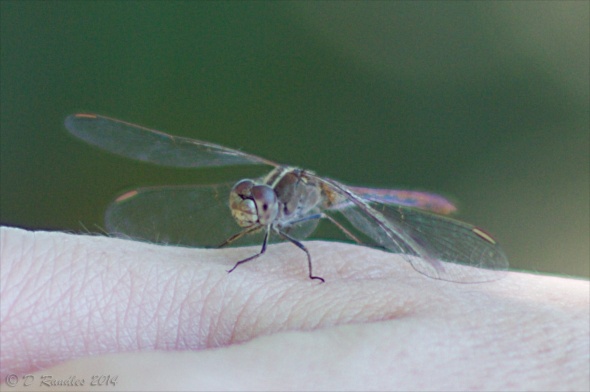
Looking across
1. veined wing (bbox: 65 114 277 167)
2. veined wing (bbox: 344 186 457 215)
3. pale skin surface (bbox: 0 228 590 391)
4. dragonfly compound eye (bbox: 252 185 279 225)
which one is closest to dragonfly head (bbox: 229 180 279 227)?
dragonfly compound eye (bbox: 252 185 279 225)

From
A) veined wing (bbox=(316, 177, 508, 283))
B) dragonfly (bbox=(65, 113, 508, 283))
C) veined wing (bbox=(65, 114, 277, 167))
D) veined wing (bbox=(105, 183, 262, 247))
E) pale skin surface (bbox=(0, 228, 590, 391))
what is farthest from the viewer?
veined wing (bbox=(65, 114, 277, 167))

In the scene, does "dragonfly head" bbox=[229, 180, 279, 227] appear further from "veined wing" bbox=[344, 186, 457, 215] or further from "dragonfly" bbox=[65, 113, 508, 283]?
"veined wing" bbox=[344, 186, 457, 215]

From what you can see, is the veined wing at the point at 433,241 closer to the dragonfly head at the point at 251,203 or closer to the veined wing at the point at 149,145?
the dragonfly head at the point at 251,203

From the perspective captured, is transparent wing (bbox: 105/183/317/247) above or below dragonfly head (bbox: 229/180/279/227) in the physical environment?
below

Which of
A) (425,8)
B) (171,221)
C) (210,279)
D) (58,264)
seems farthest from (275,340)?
(425,8)

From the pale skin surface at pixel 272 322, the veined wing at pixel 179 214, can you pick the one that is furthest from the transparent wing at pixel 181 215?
the pale skin surface at pixel 272 322

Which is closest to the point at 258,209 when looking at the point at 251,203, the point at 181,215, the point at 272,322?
the point at 251,203

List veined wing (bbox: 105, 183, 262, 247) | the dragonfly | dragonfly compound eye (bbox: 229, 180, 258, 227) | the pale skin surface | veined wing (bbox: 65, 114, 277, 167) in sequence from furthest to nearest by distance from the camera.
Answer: veined wing (bbox: 65, 114, 277, 167), veined wing (bbox: 105, 183, 262, 247), dragonfly compound eye (bbox: 229, 180, 258, 227), the dragonfly, the pale skin surface
